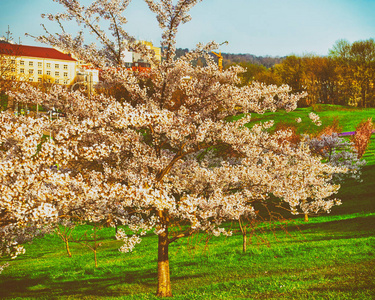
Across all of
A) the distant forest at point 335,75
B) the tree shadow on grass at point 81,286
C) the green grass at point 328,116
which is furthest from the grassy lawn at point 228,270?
the distant forest at point 335,75

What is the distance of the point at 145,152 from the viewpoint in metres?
9.03

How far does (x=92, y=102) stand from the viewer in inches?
381

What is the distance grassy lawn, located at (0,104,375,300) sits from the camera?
10.2 metres

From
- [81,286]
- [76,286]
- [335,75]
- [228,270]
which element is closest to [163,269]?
[228,270]

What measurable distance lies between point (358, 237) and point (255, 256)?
547 centimetres

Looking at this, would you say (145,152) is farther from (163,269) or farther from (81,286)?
(81,286)

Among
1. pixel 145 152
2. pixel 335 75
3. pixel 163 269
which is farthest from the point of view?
pixel 335 75

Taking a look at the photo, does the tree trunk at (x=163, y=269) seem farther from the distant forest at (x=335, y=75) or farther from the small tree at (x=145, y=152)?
the distant forest at (x=335, y=75)

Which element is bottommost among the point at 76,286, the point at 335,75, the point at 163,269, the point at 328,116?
the point at 76,286

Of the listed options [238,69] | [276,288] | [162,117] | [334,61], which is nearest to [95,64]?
[162,117]

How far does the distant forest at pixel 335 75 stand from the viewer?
232 ft

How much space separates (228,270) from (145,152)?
718 centimetres

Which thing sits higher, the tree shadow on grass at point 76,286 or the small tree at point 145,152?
the small tree at point 145,152

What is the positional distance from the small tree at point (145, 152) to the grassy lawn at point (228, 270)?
4.53 ft
